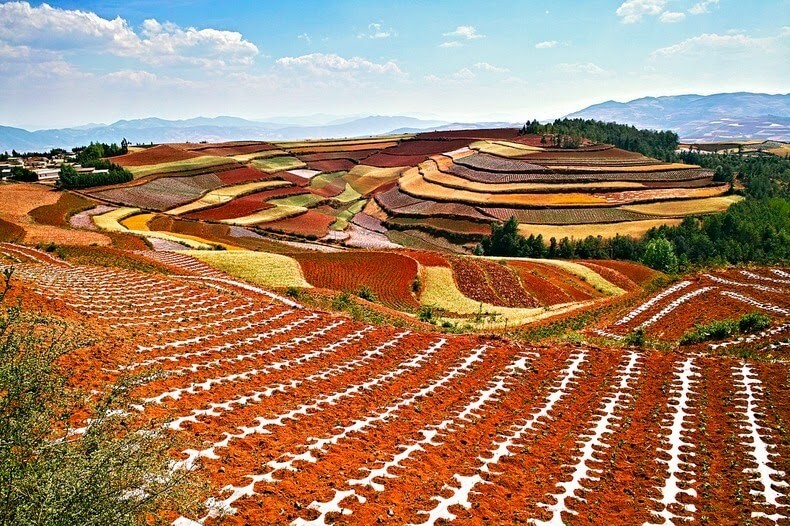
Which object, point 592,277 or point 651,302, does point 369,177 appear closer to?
point 592,277

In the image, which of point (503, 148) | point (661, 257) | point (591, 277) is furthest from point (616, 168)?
point (591, 277)

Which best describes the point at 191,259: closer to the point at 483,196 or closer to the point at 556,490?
the point at 556,490

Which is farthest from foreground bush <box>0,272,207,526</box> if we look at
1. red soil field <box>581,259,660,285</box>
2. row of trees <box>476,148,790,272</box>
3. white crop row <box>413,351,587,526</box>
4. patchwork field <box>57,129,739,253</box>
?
row of trees <box>476,148,790,272</box>

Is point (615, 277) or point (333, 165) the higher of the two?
point (333, 165)

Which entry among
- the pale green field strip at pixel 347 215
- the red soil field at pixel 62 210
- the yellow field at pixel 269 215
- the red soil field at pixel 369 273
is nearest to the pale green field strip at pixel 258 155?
the pale green field strip at pixel 347 215

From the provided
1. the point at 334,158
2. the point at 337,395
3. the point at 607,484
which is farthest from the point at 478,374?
the point at 334,158

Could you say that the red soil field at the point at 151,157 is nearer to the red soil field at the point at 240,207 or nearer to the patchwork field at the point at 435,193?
the patchwork field at the point at 435,193

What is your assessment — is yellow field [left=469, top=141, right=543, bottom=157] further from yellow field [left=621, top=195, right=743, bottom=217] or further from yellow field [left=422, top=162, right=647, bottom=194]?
yellow field [left=621, top=195, right=743, bottom=217]
